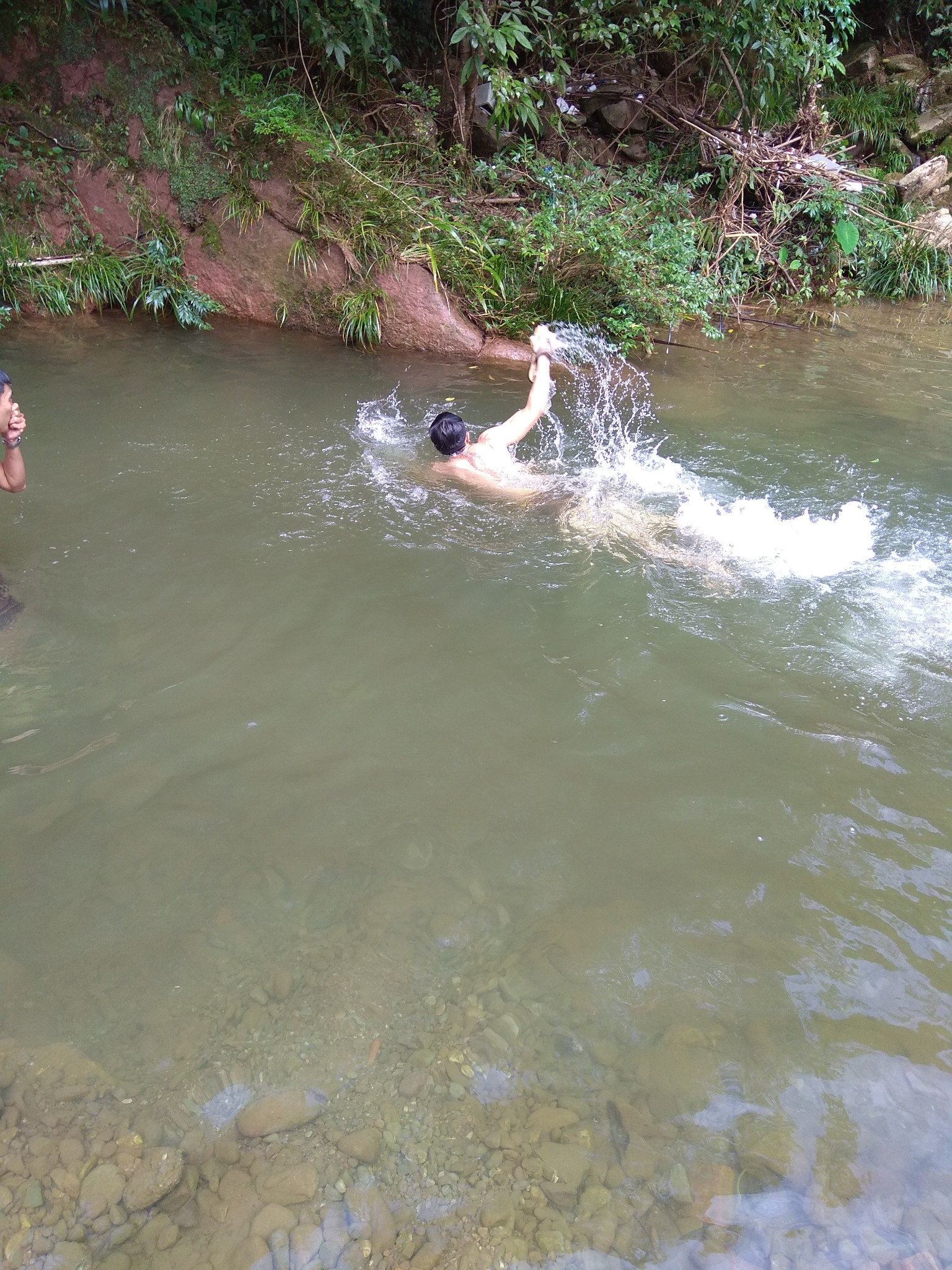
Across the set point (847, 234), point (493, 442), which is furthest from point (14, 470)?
point (847, 234)

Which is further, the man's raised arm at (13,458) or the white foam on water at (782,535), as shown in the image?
the white foam on water at (782,535)

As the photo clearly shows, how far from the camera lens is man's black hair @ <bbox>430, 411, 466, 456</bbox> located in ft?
15.9

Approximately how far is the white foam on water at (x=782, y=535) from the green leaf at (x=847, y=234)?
5491 mm

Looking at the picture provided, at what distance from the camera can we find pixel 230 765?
3.20 meters

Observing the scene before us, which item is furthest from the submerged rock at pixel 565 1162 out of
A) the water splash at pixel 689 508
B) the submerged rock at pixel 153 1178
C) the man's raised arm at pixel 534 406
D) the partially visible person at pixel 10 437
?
the man's raised arm at pixel 534 406

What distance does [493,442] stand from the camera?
5090 mm

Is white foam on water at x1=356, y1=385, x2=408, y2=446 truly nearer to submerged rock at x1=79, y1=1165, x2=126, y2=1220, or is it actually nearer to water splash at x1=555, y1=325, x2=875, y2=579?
water splash at x1=555, y1=325, x2=875, y2=579

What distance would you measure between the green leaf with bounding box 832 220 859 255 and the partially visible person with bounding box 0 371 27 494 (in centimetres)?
860

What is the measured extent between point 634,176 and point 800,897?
848cm

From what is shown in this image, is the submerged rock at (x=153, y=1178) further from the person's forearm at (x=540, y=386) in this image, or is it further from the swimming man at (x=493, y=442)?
the person's forearm at (x=540, y=386)

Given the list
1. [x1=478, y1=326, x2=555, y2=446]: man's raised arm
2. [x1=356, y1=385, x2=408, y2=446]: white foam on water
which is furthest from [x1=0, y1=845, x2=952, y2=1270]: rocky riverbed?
[x1=356, y1=385, x2=408, y2=446]: white foam on water

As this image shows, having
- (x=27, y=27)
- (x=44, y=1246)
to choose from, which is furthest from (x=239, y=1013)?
(x=27, y=27)

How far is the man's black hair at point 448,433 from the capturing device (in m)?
4.85

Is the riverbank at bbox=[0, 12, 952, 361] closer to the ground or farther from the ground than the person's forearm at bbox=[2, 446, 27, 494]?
farther from the ground
